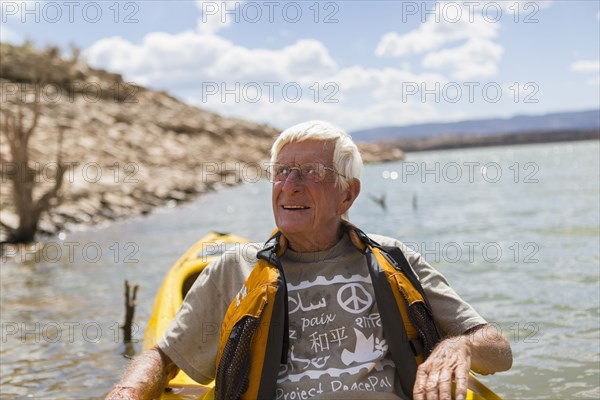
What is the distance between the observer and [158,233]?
1688 centimetres

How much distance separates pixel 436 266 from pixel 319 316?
27.3ft

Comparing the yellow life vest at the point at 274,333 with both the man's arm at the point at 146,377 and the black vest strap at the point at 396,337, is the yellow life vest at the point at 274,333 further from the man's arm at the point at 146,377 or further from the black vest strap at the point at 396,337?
the man's arm at the point at 146,377

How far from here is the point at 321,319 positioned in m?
2.54

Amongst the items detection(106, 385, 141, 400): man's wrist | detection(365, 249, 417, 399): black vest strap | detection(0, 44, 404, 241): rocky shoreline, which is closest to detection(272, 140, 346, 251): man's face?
detection(365, 249, 417, 399): black vest strap

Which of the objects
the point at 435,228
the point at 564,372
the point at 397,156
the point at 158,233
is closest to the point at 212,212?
the point at 158,233

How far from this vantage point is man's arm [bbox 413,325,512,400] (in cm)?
224

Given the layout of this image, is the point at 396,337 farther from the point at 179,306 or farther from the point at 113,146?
the point at 113,146

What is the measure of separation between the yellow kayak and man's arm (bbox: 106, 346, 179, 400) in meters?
0.28

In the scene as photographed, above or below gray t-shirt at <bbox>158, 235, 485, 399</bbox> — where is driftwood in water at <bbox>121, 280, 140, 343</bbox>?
below

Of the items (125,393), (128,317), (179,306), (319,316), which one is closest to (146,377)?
(125,393)

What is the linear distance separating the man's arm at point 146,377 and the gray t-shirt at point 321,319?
53 millimetres

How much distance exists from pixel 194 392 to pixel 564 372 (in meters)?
3.67

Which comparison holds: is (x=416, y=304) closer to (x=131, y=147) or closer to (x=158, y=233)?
(x=158, y=233)

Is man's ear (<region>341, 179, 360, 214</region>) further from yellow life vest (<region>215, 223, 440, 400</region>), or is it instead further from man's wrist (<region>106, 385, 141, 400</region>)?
man's wrist (<region>106, 385, 141, 400</region>)
